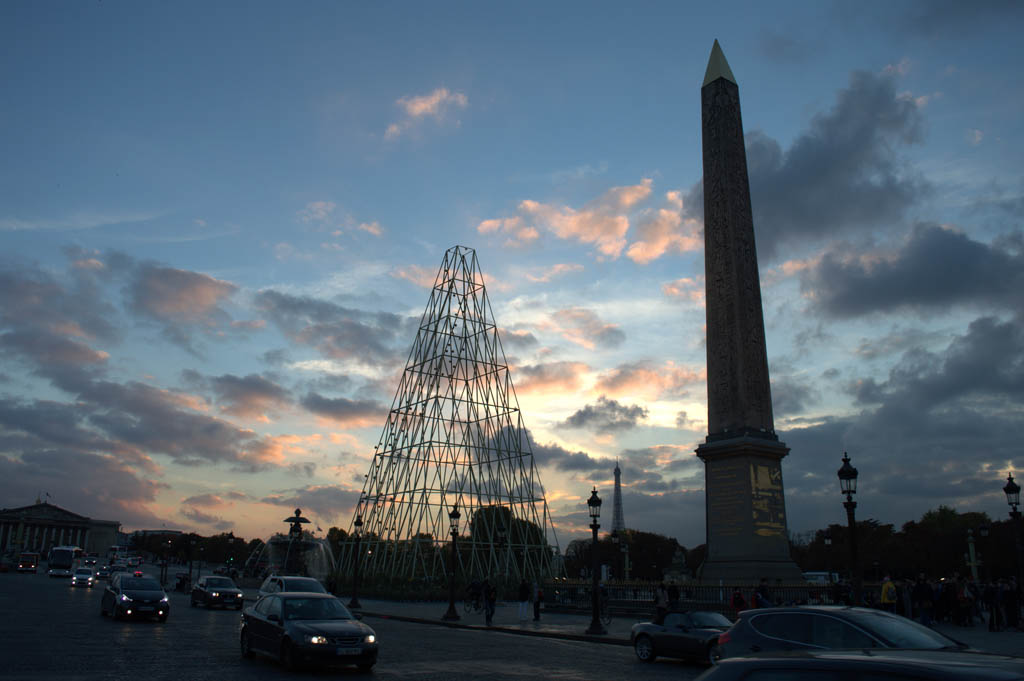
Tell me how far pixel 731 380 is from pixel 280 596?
18371 millimetres

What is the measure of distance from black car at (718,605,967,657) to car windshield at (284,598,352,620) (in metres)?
8.04

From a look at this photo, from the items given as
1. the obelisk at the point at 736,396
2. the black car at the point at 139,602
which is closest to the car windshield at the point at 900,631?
the obelisk at the point at 736,396

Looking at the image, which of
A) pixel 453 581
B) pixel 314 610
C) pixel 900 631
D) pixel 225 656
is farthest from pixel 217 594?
pixel 900 631

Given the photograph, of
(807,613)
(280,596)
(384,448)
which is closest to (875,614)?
(807,613)

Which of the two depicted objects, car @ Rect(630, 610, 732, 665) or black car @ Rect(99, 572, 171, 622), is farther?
black car @ Rect(99, 572, 171, 622)

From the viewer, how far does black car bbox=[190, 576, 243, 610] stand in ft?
125

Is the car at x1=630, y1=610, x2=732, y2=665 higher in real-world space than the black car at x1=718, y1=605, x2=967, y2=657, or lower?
lower

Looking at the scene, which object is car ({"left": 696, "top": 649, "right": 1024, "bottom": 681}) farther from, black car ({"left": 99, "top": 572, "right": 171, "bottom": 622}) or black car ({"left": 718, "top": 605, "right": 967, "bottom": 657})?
black car ({"left": 99, "top": 572, "right": 171, "bottom": 622})

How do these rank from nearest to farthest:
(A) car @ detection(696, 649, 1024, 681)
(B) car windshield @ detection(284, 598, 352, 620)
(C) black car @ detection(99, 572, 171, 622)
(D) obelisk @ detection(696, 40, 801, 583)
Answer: (A) car @ detection(696, 649, 1024, 681) → (B) car windshield @ detection(284, 598, 352, 620) → (C) black car @ detection(99, 572, 171, 622) → (D) obelisk @ detection(696, 40, 801, 583)

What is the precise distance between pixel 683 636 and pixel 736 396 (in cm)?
1225

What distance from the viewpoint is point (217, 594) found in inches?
1497

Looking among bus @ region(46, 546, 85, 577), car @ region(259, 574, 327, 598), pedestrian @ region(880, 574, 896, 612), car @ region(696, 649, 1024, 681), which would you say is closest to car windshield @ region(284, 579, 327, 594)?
car @ region(259, 574, 327, 598)

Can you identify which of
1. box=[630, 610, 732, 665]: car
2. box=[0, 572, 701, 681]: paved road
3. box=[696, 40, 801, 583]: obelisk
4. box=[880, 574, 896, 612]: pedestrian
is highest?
box=[696, 40, 801, 583]: obelisk

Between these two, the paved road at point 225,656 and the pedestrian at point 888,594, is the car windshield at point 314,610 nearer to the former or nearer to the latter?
the paved road at point 225,656
